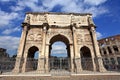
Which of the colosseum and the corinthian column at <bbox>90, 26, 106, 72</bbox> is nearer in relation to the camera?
the corinthian column at <bbox>90, 26, 106, 72</bbox>

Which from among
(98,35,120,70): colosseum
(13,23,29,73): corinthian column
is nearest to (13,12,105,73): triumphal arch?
(13,23,29,73): corinthian column

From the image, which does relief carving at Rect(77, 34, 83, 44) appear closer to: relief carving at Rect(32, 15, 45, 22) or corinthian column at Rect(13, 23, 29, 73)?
relief carving at Rect(32, 15, 45, 22)

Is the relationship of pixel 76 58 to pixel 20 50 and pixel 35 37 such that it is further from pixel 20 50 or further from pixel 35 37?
pixel 20 50

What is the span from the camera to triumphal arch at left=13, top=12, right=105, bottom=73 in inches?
664

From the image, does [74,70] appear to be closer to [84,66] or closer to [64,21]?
[84,66]

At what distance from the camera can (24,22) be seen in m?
18.7

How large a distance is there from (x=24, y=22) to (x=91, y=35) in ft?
38.0

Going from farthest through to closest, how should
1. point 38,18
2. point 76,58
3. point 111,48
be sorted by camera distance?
point 111,48
point 38,18
point 76,58

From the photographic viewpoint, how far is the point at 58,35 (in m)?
20.0

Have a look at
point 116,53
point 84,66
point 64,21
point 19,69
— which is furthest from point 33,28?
point 116,53

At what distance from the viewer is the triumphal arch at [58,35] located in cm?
1688

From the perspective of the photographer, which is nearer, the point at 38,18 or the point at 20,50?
the point at 20,50

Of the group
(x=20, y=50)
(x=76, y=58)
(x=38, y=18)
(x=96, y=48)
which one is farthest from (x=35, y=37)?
(x=96, y=48)

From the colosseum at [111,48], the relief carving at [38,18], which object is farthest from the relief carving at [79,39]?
the colosseum at [111,48]
